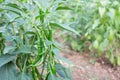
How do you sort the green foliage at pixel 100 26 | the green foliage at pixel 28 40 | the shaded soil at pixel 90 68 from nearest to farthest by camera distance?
the green foliage at pixel 28 40
the shaded soil at pixel 90 68
the green foliage at pixel 100 26

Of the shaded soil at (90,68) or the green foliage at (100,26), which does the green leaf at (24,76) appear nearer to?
the shaded soil at (90,68)

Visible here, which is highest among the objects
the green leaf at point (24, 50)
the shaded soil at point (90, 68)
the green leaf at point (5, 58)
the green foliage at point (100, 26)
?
the green leaf at point (24, 50)

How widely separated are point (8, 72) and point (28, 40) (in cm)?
22

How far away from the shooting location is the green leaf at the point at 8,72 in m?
1.66

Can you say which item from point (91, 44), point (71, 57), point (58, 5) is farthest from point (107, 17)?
point (58, 5)

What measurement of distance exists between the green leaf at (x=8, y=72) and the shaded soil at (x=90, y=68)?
5.16 ft

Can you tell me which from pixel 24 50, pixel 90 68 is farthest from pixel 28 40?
pixel 90 68

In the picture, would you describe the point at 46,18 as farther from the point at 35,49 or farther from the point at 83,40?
the point at 83,40

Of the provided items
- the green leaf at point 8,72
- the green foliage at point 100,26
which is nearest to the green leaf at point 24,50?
the green leaf at point 8,72

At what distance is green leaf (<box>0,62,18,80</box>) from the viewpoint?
166cm

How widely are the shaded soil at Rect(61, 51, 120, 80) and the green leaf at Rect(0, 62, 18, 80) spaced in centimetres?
157

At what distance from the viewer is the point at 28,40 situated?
5.85 feet

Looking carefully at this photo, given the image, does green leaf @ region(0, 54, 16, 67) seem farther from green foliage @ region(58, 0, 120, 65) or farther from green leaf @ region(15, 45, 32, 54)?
green foliage @ region(58, 0, 120, 65)

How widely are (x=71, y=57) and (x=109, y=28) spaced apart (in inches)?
24.1
